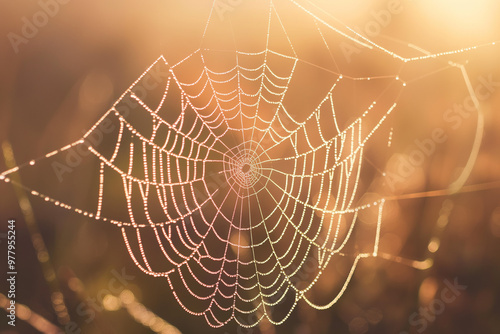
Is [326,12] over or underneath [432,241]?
over

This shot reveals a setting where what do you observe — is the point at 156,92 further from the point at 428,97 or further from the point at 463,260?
the point at 463,260

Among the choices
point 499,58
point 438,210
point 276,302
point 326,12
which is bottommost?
point 276,302

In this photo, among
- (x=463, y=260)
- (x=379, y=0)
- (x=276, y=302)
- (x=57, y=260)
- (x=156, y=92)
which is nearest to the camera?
(x=57, y=260)

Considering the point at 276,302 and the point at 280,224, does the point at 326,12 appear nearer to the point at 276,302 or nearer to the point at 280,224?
the point at 280,224

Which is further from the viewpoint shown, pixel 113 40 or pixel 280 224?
pixel 280 224

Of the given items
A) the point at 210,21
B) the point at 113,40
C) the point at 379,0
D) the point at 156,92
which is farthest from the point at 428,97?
the point at 113,40

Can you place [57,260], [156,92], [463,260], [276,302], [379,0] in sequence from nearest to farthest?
1. [57,260]
2. [156,92]
3. [379,0]
4. [276,302]
5. [463,260]
